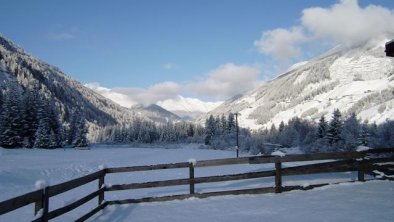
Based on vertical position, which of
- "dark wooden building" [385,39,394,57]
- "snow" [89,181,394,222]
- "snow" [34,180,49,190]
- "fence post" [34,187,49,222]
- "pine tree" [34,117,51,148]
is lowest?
"snow" [89,181,394,222]

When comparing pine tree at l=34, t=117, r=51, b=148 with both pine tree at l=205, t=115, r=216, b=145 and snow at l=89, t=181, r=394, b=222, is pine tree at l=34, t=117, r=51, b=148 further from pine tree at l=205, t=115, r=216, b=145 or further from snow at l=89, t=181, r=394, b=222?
pine tree at l=205, t=115, r=216, b=145

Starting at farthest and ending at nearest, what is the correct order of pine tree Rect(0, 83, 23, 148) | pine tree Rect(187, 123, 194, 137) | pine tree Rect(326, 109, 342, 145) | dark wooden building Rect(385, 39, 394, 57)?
1. pine tree Rect(187, 123, 194, 137)
2. pine tree Rect(326, 109, 342, 145)
3. pine tree Rect(0, 83, 23, 148)
4. dark wooden building Rect(385, 39, 394, 57)

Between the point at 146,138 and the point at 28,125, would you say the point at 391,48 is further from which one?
the point at 146,138

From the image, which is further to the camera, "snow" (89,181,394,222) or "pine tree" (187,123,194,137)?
"pine tree" (187,123,194,137)

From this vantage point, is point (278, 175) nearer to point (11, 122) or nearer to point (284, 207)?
point (284, 207)

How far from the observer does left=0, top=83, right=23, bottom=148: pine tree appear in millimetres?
58000

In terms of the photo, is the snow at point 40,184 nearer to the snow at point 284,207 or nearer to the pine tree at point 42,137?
the snow at point 284,207

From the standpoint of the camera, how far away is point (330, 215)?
9.62 m

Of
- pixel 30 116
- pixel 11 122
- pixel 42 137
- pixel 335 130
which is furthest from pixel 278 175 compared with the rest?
pixel 30 116

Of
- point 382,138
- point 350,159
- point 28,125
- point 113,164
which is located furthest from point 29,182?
point 382,138

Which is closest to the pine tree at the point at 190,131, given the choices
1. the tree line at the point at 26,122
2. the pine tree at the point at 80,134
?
the pine tree at the point at 80,134

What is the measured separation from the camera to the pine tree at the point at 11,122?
190 feet

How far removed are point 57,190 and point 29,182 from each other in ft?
58.8

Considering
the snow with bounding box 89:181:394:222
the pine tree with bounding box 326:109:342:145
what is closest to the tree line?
the pine tree with bounding box 326:109:342:145
